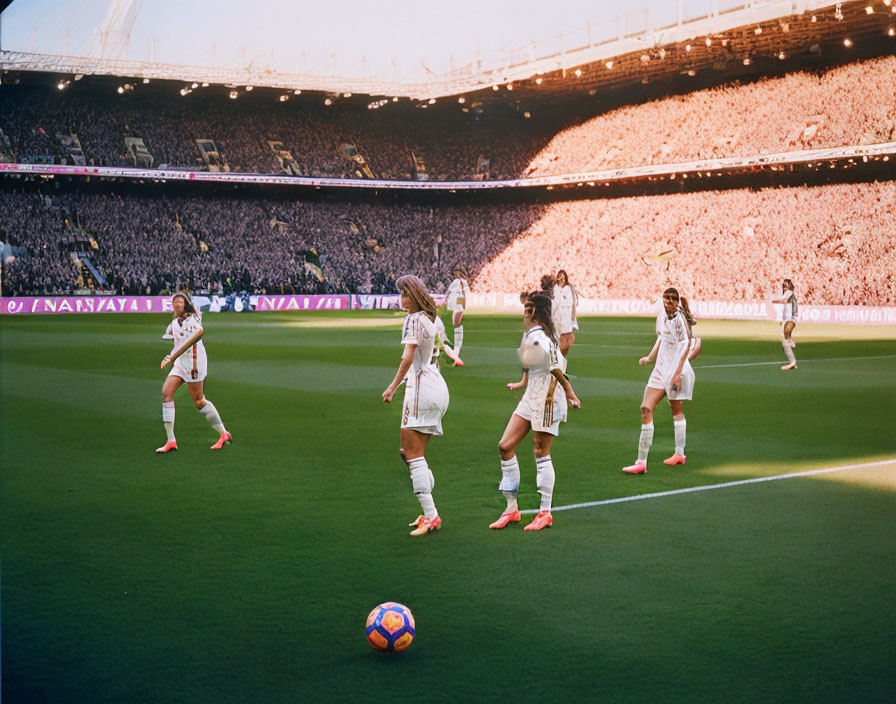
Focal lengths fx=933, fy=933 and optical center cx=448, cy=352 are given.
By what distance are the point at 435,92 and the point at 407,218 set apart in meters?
9.72

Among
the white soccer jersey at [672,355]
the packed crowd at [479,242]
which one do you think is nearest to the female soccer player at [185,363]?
the white soccer jersey at [672,355]

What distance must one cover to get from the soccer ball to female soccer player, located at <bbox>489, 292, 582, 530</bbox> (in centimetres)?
260

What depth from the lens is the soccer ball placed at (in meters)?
Answer: 5.34

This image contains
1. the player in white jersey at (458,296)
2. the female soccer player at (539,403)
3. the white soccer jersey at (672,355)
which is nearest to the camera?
the female soccer player at (539,403)

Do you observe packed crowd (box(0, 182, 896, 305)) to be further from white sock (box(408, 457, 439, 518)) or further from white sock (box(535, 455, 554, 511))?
white sock (box(408, 457, 439, 518))

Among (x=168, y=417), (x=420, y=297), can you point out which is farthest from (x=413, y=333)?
(x=168, y=417)

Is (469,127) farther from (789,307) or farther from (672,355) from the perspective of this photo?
(672,355)

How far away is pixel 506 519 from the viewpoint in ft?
27.0

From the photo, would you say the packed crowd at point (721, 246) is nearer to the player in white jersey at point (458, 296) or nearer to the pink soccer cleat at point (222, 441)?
the player in white jersey at point (458, 296)

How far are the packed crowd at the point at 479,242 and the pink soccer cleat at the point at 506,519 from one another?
1599 inches

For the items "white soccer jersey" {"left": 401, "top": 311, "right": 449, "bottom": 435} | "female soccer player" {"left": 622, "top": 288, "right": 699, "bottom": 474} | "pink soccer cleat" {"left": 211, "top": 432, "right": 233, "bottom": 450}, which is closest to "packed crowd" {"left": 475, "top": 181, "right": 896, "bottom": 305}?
"female soccer player" {"left": 622, "top": 288, "right": 699, "bottom": 474}

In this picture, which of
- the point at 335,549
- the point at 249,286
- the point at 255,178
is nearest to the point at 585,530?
the point at 335,549

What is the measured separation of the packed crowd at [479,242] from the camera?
156 ft

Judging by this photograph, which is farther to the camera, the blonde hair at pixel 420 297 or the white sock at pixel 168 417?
the white sock at pixel 168 417
